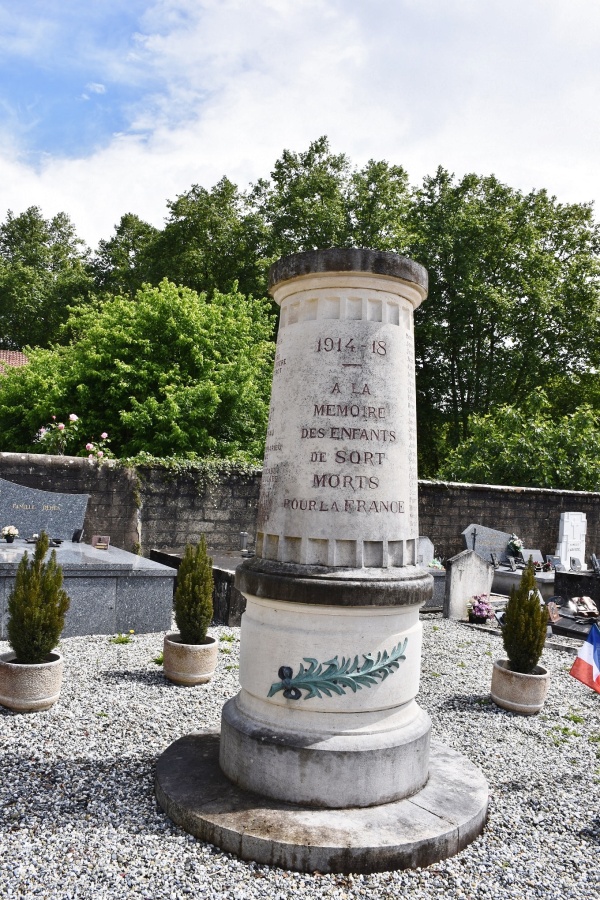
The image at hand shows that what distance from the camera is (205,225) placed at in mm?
27891

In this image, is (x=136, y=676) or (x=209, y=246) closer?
(x=136, y=676)

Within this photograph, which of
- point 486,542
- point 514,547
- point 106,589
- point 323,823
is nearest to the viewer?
point 323,823

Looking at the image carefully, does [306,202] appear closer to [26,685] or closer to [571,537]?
[571,537]

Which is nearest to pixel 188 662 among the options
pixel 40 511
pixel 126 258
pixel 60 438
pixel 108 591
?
pixel 108 591

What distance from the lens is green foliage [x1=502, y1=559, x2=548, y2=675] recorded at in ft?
21.2

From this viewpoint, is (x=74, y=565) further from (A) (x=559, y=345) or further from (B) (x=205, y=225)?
(A) (x=559, y=345)

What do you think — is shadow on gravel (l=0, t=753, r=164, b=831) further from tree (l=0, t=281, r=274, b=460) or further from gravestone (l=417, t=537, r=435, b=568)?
tree (l=0, t=281, r=274, b=460)

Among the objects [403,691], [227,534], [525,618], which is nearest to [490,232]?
[227,534]

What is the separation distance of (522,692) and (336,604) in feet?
11.0

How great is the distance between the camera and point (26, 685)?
5.51 m

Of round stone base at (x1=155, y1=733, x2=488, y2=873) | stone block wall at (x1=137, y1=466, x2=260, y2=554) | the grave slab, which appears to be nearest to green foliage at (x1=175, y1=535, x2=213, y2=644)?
the grave slab

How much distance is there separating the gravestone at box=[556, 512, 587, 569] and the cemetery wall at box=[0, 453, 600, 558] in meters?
2.53

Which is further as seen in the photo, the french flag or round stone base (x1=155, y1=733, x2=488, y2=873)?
the french flag

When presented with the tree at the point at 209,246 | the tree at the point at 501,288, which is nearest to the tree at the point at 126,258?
the tree at the point at 209,246
